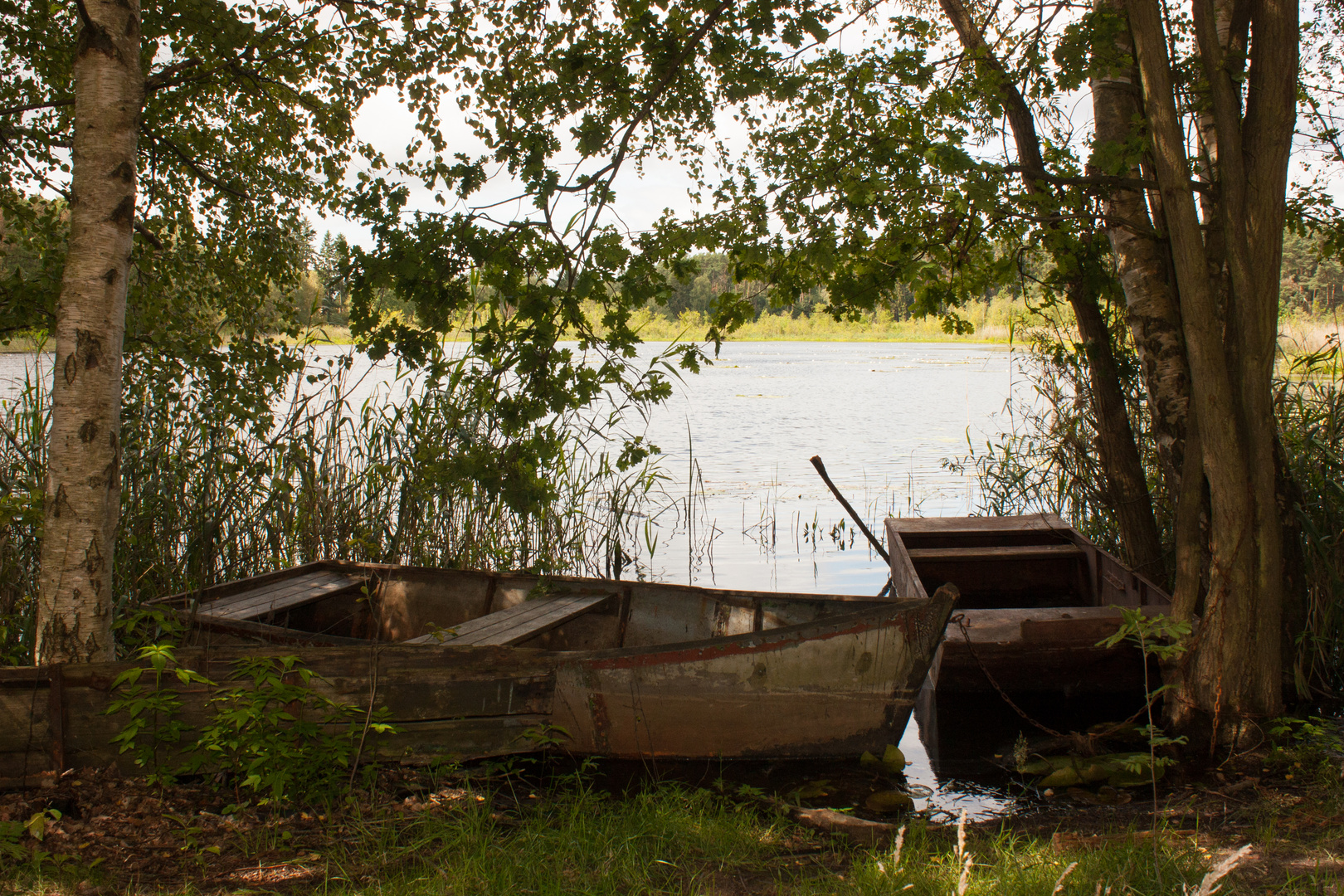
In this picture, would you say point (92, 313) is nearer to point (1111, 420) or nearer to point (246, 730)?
point (246, 730)

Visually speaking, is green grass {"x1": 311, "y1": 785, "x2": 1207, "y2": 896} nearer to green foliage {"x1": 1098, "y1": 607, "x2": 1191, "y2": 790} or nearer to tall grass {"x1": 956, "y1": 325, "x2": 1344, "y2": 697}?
green foliage {"x1": 1098, "y1": 607, "x2": 1191, "y2": 790}

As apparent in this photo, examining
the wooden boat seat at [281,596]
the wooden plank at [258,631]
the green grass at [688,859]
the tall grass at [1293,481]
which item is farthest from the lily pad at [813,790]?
the tall grass at [1293,481]

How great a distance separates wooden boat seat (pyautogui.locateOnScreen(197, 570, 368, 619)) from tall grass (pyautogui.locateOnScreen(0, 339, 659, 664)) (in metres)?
0.24

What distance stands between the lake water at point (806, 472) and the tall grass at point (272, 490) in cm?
73

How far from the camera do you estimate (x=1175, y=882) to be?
2.59 meters

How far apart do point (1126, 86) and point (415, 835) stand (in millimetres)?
5243

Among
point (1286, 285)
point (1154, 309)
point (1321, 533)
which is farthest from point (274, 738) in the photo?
point (1286, 285)

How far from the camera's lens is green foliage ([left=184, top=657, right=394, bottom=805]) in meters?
3.24

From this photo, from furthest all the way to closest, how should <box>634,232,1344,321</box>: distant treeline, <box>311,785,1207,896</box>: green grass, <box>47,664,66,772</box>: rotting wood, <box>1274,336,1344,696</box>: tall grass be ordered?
<box>634,232,1344,321</box>: distant treeline, <box>1274,336,1344,696</box>: tall grass, <box>47,664,66,772</box>: rotting wood, <box>311,785,1207,896</box>: green grass

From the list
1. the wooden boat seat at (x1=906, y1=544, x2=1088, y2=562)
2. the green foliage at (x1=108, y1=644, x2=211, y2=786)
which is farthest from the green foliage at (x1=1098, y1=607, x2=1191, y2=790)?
the green foliage at (x1=108, y1=644, x2=211, y2=786)

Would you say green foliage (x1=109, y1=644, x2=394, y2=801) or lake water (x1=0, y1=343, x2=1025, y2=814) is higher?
lake water (x1=0, y1=343, x2=1025, y2=814)

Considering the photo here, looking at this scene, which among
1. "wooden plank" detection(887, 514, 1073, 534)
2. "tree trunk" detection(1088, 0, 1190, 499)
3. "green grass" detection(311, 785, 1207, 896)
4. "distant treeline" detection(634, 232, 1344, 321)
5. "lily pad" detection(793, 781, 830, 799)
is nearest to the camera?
"green grass" detection(311, 785, 1207, 896)

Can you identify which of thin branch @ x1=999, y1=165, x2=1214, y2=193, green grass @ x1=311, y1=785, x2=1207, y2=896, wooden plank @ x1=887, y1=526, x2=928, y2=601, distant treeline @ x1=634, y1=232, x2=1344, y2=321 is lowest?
green grass @ x1=311, y1=785, x2=1207, y2=896

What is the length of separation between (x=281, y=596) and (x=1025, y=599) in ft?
15.5
